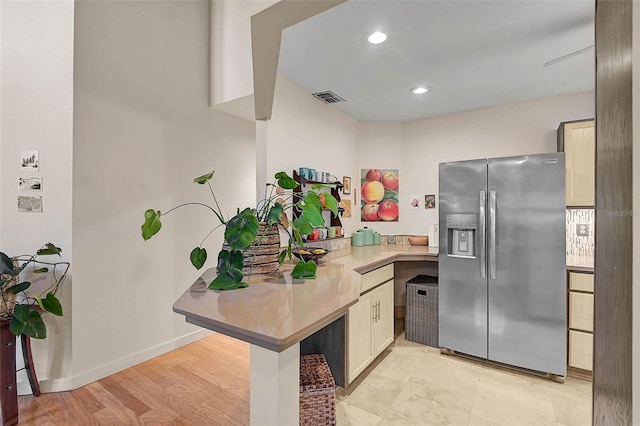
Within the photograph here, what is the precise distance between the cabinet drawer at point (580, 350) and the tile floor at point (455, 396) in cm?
13

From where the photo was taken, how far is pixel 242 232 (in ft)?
4.15

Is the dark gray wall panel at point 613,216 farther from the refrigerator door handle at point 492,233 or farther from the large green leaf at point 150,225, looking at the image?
the refrigerator door handle at point 492,233

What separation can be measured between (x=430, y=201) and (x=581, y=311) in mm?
1837

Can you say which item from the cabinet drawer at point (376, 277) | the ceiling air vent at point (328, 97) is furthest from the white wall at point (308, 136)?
the cabinet drawer at point (376, 277)

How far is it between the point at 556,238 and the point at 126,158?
3.51m

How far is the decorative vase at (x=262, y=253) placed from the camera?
154 cm

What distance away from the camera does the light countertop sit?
2.93 feet

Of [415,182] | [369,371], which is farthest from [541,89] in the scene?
[369,371]

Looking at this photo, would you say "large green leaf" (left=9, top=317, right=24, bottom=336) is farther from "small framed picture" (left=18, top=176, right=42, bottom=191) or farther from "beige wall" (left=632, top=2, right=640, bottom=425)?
"beige wall" (left=632, top=2, right=640, bottom=425)

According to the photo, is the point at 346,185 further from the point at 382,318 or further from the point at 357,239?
the point at 382,318

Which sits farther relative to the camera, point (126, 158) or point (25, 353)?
point (126, 158)

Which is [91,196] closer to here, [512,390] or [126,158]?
[126,158]

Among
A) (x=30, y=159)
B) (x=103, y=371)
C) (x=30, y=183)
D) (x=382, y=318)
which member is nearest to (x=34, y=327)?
(x=103, y=371)

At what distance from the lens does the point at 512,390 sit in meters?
2.24
